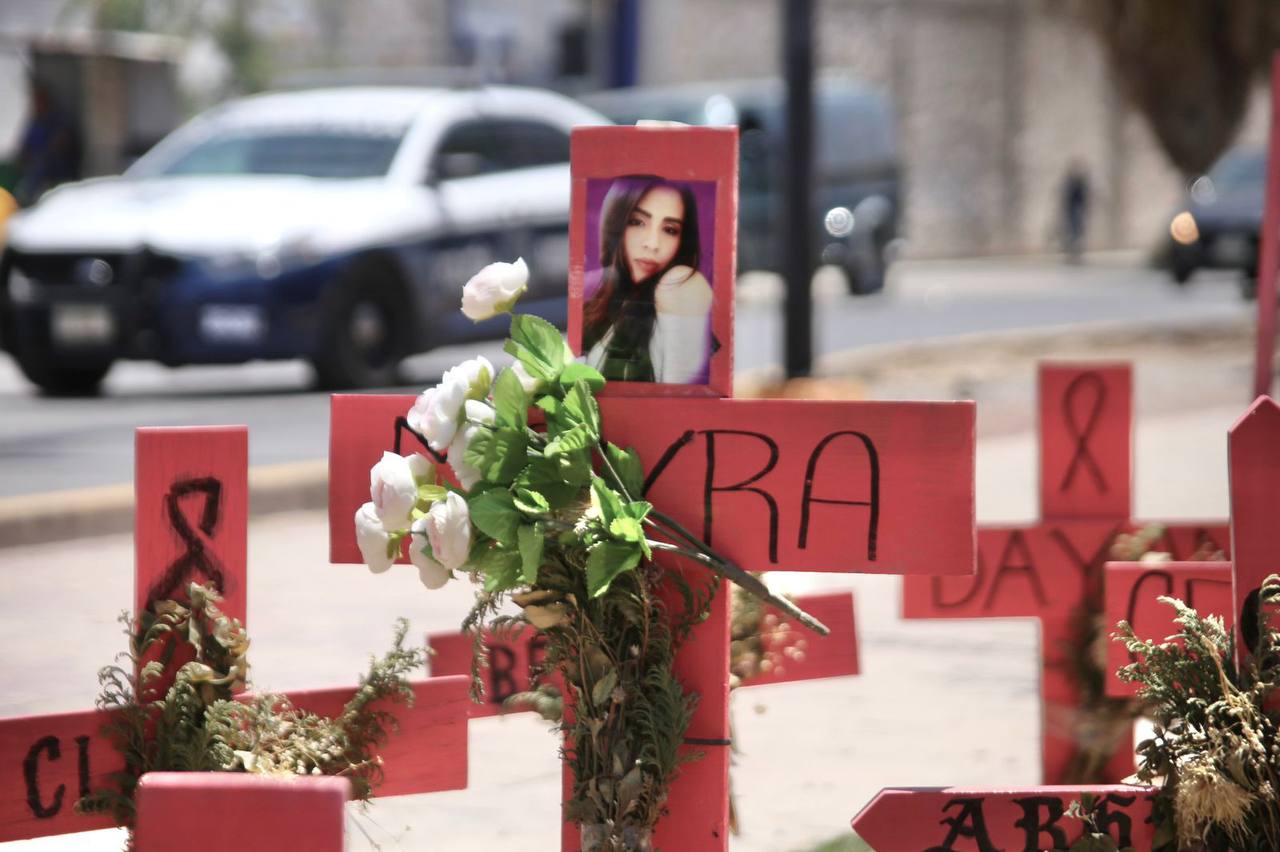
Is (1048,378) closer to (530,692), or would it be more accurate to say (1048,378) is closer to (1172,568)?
(1172,568)

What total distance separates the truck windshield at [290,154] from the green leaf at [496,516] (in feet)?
30.8

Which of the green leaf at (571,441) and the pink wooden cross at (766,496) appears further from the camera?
the pink wooden cross at (766,496)

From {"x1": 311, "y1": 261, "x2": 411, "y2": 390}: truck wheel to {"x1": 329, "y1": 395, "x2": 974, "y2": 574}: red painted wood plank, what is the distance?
27.8ft

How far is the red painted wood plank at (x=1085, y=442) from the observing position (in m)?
4.04

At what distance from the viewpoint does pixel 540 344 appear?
9.46 feet

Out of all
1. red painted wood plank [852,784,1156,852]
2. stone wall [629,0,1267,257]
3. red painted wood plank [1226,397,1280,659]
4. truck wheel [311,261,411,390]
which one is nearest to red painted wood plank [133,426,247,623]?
red painted wood plank [852,784,1156,852]

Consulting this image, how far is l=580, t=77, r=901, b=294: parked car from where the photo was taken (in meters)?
22.5

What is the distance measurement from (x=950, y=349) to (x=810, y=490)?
12.0 meters

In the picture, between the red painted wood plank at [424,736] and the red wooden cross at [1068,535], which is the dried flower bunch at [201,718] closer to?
the red painted wood plank at [424,736]

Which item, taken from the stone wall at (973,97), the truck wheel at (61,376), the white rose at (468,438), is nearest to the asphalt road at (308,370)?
the truck wheel at (61,376)

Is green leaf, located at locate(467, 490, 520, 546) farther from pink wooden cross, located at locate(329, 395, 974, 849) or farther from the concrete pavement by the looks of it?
the concrete pavement

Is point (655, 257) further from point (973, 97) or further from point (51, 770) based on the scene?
point (973, 97)

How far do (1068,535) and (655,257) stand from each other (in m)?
1.36

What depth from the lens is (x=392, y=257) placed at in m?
11.6
